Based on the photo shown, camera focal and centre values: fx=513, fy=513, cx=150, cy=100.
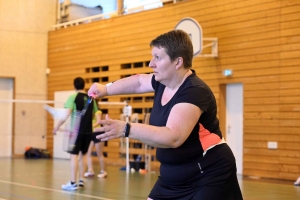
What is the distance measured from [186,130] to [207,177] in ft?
1.41

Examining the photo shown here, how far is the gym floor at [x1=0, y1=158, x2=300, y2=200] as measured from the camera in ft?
26.4

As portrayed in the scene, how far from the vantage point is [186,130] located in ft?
9.19

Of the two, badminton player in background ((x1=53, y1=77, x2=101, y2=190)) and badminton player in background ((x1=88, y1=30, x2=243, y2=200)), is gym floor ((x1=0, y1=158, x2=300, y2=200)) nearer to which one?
badminton player in background ((x1=53, y1=77, x2=101, y2=190))

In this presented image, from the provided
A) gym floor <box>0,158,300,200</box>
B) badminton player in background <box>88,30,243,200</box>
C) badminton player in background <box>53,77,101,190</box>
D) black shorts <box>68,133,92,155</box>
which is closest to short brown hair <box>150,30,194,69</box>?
badminton player in background <box>88,30,243,200</box>

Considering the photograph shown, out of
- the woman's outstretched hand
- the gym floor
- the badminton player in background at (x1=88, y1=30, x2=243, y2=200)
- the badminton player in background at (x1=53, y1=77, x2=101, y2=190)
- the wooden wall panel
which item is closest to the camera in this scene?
the woman's outstretched hand

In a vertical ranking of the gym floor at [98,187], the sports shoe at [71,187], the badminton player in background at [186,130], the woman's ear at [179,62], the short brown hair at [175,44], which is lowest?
the gym floor at [98,187]

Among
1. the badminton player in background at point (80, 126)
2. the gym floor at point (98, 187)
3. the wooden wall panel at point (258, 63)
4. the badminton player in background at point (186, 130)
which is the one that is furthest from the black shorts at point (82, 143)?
the badminton player in background at point (186, 130)

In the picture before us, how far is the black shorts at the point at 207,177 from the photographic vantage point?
3061 millimetres

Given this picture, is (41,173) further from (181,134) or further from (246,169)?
(181,134)

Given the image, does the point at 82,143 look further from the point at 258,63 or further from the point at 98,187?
the point at 258,63

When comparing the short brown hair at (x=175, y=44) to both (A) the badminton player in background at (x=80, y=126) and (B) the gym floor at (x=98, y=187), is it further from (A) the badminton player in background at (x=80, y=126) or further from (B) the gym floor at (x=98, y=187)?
(A) the badminton player in background at (x=80, y=126)

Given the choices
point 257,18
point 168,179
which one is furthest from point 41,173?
point 168,179

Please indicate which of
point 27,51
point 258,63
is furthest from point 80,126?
point 27,51

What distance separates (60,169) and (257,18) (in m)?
5.99
